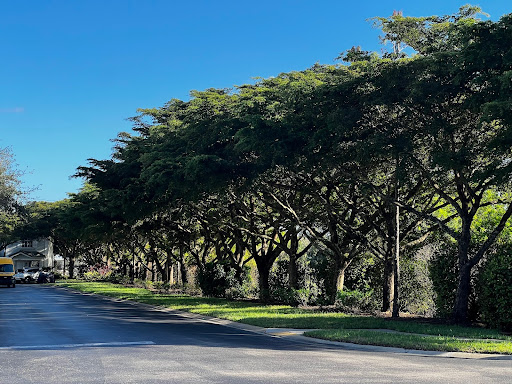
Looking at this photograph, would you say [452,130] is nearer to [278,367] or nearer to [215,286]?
[278,367]

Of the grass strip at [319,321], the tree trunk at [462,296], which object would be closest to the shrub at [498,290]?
the grass strip at [319,321]

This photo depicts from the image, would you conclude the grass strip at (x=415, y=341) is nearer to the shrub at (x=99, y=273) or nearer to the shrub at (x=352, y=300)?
the shrub at (x=352, y=300)

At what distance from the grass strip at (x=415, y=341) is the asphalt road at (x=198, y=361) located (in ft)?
3.14

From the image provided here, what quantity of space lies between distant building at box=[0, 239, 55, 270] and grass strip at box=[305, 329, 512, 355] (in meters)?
86.8

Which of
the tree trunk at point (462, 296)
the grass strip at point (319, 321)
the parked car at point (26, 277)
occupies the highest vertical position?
the tree trunk at point (462, 296)

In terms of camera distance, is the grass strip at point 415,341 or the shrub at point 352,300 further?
the shrub at point 352,300

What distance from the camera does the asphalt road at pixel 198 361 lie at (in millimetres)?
9609

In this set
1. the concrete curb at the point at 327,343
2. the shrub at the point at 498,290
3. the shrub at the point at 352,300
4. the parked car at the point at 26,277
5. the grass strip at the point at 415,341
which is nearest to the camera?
the concrete curb at the point at 327,343

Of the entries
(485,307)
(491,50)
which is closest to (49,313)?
(485,307)

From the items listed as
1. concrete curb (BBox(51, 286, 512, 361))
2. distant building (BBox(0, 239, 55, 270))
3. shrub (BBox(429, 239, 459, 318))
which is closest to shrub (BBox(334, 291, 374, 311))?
shrub (BBox(429, 239, 459, 318))

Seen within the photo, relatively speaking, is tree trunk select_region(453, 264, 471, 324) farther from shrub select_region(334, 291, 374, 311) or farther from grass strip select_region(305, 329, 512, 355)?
shrub select_region(334, 291, 374, 311)

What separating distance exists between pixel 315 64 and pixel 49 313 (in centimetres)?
1455

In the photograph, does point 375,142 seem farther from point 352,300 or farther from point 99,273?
point 99,273

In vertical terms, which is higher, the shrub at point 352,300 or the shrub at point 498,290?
the shrub at point 498,290
